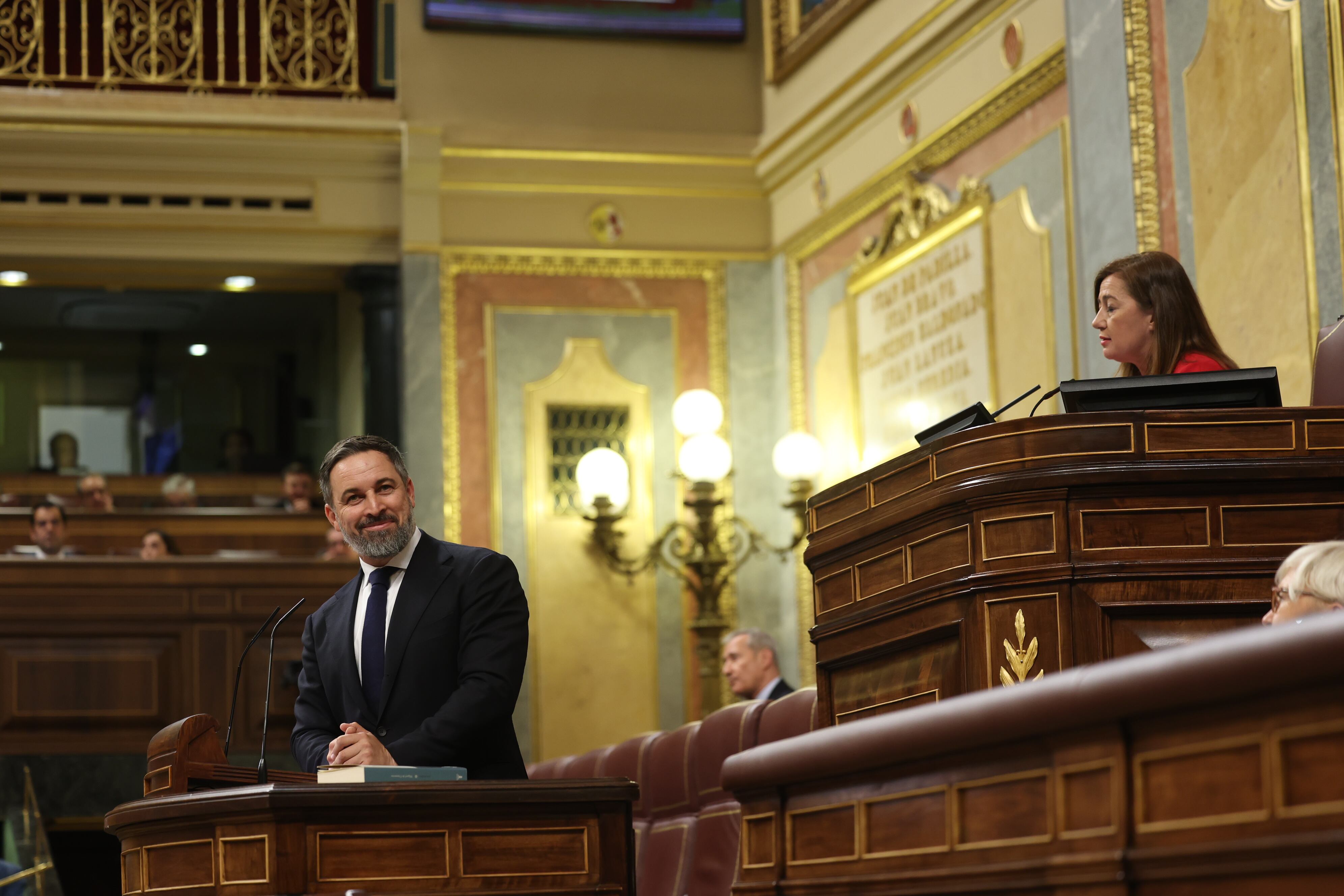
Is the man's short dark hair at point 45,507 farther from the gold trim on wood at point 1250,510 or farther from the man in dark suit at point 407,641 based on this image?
the gold trim on wood at point 1250,510

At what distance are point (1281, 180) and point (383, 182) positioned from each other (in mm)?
5596

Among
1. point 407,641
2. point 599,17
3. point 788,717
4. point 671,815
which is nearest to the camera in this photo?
point 407,641

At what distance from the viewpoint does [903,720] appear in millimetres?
2141

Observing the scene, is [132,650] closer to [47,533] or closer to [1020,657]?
[47,533]

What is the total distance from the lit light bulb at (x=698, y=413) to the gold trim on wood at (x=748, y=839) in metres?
5.96

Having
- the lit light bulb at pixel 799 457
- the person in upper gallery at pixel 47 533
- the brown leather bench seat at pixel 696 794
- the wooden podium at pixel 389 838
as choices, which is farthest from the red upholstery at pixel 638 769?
the person in upper gallery at pixel 47 533

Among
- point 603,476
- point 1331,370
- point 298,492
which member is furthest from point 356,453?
point 298,492

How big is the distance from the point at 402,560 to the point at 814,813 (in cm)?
138

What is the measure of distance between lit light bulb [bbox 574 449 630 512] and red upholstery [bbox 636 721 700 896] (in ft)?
10.8

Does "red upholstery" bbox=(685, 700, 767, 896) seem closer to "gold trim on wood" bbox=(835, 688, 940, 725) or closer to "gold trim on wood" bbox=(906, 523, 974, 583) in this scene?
"gold trim on wood" bbox=(835, 688, 940, 725)

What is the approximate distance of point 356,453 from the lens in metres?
3.55

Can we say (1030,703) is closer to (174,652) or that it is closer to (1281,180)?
(1281,180)

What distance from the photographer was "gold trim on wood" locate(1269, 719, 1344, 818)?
5.12 ft

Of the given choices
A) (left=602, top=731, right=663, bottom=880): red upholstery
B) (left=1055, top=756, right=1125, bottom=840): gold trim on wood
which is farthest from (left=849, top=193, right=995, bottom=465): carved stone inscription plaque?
(left=1055, top=756, right=1125, bottom=840): gold trim on wood
